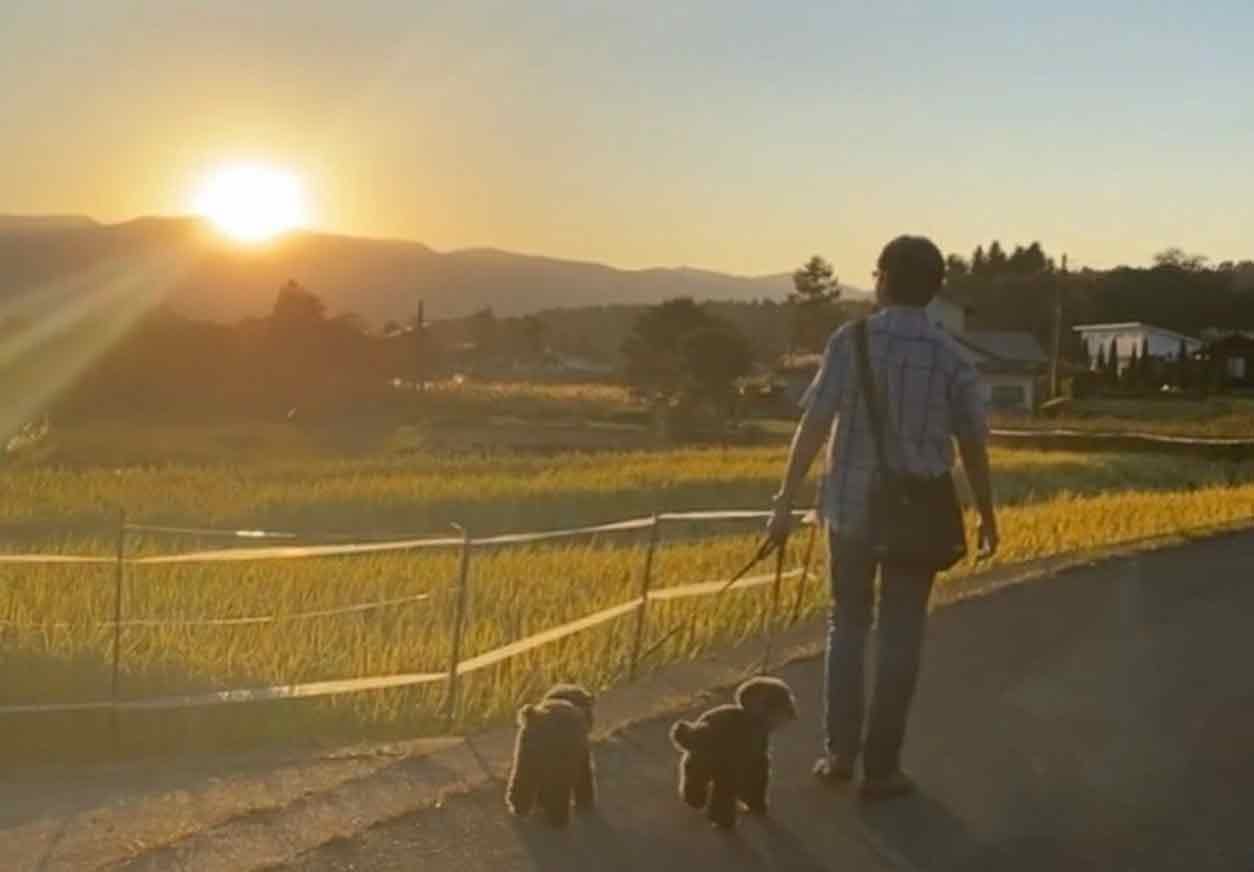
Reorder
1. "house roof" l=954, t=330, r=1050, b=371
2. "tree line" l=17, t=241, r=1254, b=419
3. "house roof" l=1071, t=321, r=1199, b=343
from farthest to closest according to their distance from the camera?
"house roof" l=1071, t=321, r=1199, b=343 → "house roof" l=954, t=330, r=1050, b=371 → "tree line" l=17, t=241, r=1254, b=419

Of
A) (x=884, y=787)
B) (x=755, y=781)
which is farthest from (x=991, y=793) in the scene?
(x=755, y=781)

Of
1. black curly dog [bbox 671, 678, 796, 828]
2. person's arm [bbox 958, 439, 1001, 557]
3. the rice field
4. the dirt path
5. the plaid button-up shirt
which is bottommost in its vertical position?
the rice field

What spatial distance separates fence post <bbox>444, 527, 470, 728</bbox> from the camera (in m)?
9.34

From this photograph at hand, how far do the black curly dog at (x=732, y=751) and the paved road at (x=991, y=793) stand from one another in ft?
0.30

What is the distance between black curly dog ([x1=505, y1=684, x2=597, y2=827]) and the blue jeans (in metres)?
0.97

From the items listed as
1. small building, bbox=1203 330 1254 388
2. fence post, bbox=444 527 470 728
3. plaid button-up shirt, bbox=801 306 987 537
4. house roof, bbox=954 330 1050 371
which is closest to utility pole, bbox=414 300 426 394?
house roof, bbox=954 330 1050 371

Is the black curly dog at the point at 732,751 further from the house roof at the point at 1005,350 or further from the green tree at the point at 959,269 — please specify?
the green tree at the point at 959,269

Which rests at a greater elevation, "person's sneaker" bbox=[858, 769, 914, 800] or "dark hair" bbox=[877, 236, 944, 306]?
"dark hair" bbox=[877, 236, 944, 306]

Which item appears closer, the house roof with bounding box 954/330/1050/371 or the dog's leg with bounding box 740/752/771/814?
the dog's leg with bounding box 740/752/771/814

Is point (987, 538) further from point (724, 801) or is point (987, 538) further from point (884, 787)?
point (724, 801)

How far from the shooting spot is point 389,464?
35844 millimetres

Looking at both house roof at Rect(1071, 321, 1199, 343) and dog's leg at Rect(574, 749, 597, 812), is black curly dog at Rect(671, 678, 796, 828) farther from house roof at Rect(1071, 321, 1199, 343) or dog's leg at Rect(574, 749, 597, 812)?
house roof at Rect(1071, 321, 1199, 343)

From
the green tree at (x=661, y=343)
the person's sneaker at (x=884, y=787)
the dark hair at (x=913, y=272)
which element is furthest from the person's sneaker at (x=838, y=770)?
the green tree at (x=661, y=343)

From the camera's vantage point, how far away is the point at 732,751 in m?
6.43
